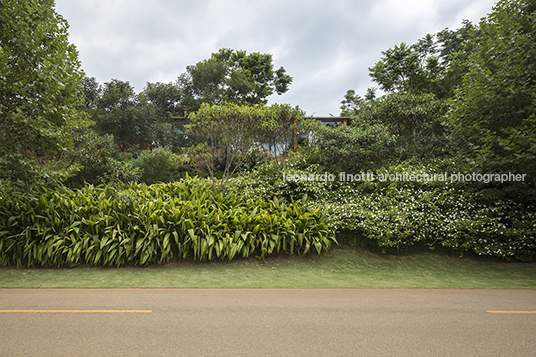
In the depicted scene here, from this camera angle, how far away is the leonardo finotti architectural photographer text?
811 cm

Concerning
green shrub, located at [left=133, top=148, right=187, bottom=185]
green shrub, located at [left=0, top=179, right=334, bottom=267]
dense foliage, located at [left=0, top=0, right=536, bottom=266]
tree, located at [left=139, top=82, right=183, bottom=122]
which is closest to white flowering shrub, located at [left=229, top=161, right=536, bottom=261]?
dense foliage, located at [left=0, top=0, right=536, bottom=266]

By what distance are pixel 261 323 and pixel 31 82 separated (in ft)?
24.4

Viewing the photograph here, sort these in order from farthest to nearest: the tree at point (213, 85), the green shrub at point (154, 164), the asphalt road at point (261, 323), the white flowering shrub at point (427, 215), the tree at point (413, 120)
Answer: the tree at point (213, 85)
the green shrub at point (154, 164)
the tree at point (413, 120)
the white flowering shrub at point (427, 215)
the asphalt road at point (261, 323)

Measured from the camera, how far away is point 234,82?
2278 cm

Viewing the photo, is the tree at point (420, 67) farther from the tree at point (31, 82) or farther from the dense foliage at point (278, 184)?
the tree at point (31, 82)

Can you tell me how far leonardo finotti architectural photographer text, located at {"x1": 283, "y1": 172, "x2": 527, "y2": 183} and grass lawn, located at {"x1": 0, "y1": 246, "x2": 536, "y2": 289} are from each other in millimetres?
2433

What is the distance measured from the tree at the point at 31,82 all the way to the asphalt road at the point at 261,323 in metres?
3.35

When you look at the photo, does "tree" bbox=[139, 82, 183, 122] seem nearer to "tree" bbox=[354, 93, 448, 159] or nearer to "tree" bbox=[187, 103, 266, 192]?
"tree" bbox=[187, 103, 266, 192]

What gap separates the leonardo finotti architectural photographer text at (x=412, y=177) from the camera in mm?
8109

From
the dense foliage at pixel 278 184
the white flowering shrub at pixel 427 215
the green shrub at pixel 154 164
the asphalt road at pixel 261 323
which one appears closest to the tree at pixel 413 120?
the dense foliage at pixel 278 184

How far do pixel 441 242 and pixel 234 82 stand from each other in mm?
18805

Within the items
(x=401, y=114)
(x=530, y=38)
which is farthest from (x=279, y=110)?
(x=530, y=38)

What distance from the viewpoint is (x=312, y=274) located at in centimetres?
741

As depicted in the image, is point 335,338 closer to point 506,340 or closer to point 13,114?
point 506,340
